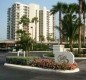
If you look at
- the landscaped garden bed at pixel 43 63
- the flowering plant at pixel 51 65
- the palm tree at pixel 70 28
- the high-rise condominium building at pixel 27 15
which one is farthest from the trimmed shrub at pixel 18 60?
the high-rise condominium building at pixel 27 15

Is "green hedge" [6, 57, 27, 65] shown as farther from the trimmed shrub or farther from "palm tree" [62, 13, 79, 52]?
"palm tree" [62, 13, 79, 52]

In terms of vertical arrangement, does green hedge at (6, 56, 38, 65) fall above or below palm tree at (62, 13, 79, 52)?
below

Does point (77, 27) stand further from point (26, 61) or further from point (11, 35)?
point (11, 35)

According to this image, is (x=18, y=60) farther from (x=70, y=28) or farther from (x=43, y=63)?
(x=70, y=28)

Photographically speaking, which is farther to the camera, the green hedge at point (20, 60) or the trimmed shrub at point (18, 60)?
the trimmed shrub at point (18, 60)

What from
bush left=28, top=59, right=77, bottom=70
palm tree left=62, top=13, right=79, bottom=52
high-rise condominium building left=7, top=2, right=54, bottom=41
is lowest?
bush left=28, top=59, right=77, bottom=70

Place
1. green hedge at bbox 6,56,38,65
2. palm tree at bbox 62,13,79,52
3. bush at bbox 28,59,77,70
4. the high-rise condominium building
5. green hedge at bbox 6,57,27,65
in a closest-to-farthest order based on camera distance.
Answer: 1. bush at bbox 28,59,77,70
2. green hedge at bbox 6,56,38,65
3. green hedge at bbox 6,57,27,65
4. palm tree at bbox 62,13,79,52
5. the high-rise condominium building

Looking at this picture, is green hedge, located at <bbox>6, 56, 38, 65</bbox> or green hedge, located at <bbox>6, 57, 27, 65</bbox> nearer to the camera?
green hedge, located at <bbox>6, 56, 38, 65</bbox>

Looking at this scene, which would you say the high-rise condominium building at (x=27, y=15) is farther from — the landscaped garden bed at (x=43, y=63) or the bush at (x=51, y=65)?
the bush at (x=51, y=65)

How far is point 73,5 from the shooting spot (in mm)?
52844

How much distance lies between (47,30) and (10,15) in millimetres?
26254

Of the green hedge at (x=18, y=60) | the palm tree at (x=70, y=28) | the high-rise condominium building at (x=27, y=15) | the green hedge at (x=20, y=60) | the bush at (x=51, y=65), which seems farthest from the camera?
the high-rise condominium building at (x=27, y=15)

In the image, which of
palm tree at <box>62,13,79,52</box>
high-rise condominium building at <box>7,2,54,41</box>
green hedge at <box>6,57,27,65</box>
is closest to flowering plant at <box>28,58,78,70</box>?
green hedge at <box>6,57,27,65</box>

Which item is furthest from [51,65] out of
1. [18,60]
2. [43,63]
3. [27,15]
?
[27,15]
